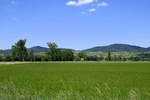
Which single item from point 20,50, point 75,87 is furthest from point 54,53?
point 75,87

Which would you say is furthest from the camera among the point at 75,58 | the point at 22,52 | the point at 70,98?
the point at 75,58

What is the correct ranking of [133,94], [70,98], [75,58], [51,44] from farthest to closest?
[75,58], [51,44], [70,98], [133,94]

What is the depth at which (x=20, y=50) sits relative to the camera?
448 ft

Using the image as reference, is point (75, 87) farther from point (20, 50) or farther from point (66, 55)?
point (66, 55)

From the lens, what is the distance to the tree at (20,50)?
137m

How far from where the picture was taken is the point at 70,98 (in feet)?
22.5

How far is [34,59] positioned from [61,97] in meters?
135

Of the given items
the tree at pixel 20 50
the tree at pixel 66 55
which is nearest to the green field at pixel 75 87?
the tree at pixel 20 50

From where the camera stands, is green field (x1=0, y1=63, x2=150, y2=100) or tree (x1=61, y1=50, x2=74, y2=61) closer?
green field (x1=0, y1=63, x2=150, y2=100)

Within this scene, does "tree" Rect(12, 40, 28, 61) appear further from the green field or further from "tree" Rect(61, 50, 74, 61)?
the green field

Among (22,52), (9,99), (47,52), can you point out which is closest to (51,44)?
(47,52)

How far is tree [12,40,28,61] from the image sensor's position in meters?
137

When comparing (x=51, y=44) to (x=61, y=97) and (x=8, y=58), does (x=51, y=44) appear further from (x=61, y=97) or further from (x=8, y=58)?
(x=61, y=97)

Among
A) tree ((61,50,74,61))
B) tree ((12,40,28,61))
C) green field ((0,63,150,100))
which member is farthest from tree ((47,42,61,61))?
green field ((0,63,150,100))
